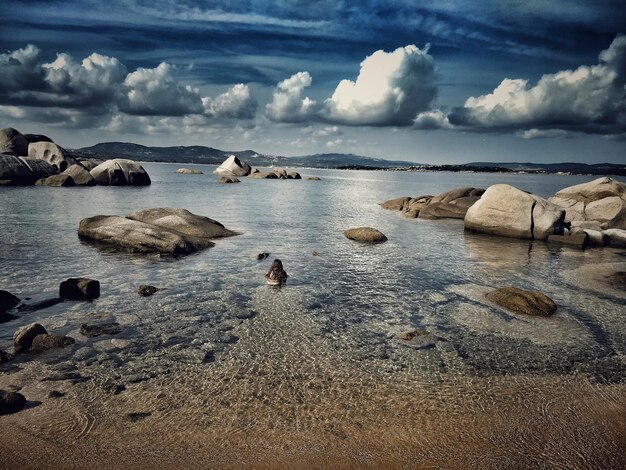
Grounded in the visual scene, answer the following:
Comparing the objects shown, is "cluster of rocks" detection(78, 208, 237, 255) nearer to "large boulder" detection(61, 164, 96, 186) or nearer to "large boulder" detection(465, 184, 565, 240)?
"large boulder" detection(465, 184, 565, 240)

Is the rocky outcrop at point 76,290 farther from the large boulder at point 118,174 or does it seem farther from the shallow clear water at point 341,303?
the large boulder at point 118,174

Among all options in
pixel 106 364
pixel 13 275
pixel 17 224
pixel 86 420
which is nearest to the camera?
pixel 86 420

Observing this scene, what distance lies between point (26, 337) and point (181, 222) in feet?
39.9

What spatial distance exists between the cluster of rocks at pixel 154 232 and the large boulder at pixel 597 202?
22.5 meters

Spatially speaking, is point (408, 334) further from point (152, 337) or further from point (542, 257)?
point (542, 257)

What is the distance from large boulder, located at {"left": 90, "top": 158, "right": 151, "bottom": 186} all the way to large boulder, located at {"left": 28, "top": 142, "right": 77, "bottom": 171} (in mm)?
6487

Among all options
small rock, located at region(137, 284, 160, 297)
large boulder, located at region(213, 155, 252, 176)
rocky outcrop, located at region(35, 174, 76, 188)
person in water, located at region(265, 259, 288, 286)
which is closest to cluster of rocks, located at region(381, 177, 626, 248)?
person in water, located at region(265, 259, 288, 286)

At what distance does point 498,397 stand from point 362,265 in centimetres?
931

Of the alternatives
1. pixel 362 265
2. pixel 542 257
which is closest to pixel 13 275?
pixel 362 265

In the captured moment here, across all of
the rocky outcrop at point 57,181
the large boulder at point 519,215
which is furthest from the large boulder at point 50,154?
the large boulder at point 519,215

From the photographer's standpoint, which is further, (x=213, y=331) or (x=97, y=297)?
(x=97, y=297)

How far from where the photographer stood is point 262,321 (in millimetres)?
10102

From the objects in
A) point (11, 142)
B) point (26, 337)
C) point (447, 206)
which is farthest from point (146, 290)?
point (11, 142)

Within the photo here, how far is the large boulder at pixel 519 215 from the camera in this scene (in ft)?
75.5
